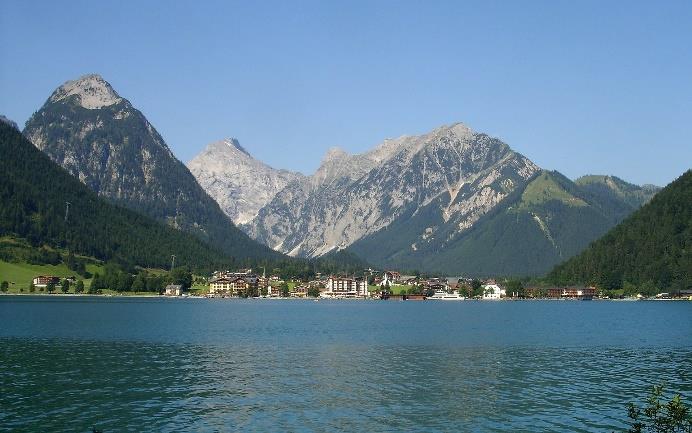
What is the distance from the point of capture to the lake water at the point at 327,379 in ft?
195

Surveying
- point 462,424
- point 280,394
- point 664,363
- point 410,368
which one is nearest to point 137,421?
point 280,394

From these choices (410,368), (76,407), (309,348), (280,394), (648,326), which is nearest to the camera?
(76,407)

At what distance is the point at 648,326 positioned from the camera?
167m

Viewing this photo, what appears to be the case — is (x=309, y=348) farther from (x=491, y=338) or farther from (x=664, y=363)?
(x=664, y=363)

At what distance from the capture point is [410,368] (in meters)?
89.9

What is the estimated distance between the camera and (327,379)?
8056 centimetres

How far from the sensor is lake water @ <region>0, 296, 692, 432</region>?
59469 mm

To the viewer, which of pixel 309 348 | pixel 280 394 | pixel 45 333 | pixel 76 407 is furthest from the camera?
pixel 45 333

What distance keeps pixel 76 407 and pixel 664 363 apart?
2788 inches

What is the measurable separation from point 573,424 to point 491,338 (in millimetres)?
75501

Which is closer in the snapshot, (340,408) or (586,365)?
(340,408)

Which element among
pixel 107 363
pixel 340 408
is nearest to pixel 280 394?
pixel 340 408

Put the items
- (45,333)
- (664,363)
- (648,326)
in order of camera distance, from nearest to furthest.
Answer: (664,363)
(45,333)
(648,326)

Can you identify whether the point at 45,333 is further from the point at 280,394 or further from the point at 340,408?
the point at 340,408
